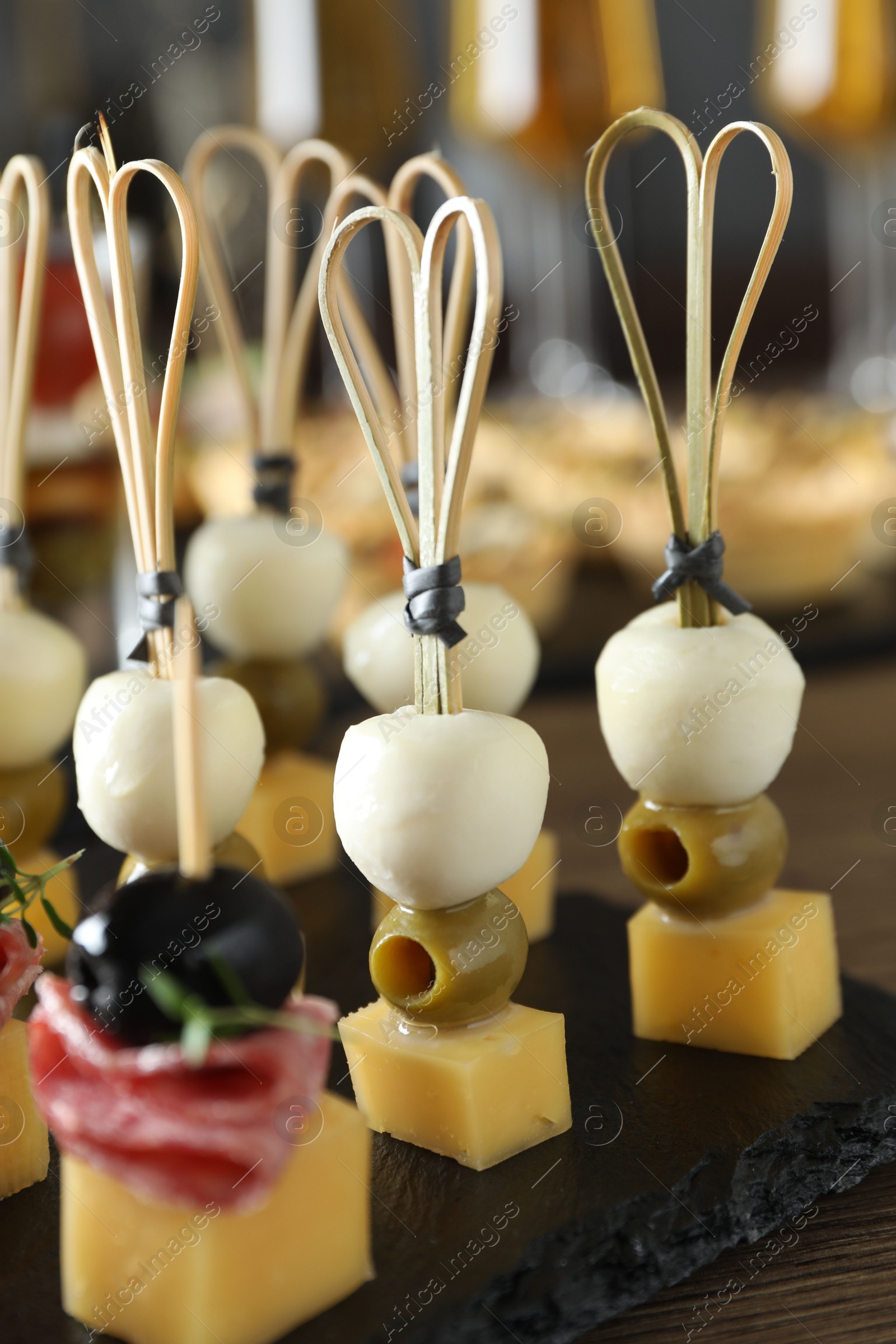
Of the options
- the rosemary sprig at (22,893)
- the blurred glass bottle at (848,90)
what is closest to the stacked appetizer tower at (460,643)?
the rosemary sprig at (22,893)

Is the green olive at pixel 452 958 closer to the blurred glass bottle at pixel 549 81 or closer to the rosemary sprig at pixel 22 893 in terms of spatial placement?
the rosemary sprig at pixel 22 893

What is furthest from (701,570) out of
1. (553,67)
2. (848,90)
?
(848,90)

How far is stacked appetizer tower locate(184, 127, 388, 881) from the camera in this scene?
754 millimetres

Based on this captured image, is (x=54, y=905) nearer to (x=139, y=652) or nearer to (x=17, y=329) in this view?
(x=139, y=652)

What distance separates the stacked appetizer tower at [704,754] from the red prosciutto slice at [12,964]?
0.26 meters

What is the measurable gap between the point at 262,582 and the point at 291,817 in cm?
16

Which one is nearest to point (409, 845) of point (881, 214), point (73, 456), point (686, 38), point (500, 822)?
point (500, 822)

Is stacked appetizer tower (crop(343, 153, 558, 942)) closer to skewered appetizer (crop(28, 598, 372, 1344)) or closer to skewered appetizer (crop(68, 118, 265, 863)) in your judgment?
skewered appetizer (crop(68, 118, 265, 863))

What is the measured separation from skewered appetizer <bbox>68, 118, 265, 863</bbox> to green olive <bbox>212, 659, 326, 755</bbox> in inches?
9.0

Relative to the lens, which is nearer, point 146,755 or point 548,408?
point 146,755

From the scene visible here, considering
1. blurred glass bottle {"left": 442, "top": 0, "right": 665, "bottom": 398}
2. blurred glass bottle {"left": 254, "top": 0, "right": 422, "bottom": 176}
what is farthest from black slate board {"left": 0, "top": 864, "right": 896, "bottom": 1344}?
blurred glass bottle {"left": 442, "top": 0, "right": 665, "bottom": 398}

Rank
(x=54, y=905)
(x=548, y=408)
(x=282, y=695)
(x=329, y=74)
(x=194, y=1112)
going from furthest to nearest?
1. (x=548, y=408)
2. (x=329, y=74)
3. (x=282, y=695)
4. (x=54, y=905)
5. (x=194, y=1112)

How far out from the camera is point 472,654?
66 cm

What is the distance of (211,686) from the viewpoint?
0.55m
